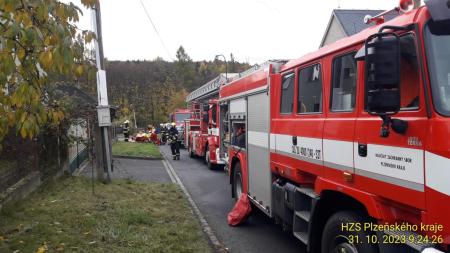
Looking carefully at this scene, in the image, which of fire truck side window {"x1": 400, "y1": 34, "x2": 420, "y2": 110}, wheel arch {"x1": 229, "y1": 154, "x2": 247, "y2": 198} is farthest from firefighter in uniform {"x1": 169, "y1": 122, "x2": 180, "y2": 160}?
fire truck side window {"x1": 400, "y1": 34, "x2": 420, "y2": 110}

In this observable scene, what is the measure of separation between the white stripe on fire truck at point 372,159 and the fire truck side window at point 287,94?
0.65m

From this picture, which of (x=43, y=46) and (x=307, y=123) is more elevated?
(x=43, y=46)

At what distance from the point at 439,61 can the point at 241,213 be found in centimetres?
530

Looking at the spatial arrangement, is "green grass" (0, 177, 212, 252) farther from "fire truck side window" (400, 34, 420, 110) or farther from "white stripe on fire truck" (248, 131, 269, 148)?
"fire truck side window" (400, 34, 420, 110)

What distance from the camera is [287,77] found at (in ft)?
20.4

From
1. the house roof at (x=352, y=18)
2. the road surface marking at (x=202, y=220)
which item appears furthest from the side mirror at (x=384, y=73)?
the road surface marking at (x=202, y=220)

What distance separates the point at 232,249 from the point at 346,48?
11.5ft

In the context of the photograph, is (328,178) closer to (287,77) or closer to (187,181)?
(287,77)

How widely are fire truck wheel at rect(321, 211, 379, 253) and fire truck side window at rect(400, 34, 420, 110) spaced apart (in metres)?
1.23

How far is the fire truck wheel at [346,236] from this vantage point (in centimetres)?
397

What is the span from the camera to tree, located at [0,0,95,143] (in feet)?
10.4

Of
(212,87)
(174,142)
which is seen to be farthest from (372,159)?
(174,142)

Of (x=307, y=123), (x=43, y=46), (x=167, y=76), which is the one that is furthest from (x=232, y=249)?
(x=167, y=76)

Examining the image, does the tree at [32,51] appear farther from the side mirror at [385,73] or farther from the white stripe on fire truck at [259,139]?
the white stripe on fire truck at [259,139]
